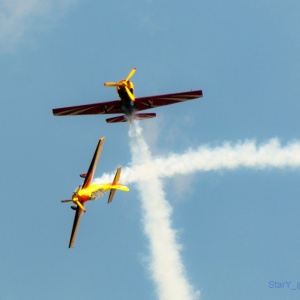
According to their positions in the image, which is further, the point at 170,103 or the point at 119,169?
the point at 119,169

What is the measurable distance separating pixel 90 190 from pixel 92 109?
918 cm

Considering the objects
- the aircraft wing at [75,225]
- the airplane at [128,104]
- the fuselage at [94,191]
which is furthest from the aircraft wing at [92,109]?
the aircraft wing at [75,225]

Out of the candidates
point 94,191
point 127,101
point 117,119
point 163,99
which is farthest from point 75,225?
point 163,99

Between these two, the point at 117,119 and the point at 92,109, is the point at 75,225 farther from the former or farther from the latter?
the point at 92,109

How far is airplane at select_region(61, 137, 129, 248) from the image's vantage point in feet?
337

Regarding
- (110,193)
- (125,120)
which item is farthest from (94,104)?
(110,193)

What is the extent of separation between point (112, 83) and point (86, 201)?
14.5m

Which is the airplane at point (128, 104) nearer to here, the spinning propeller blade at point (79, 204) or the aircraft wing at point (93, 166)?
the aircraft wing at point (93, 166)

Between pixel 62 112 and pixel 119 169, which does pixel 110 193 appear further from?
pixel 62 112

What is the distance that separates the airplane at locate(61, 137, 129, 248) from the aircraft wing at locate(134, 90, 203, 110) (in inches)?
373

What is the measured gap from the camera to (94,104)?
343 feet

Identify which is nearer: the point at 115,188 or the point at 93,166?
the point at 93,166

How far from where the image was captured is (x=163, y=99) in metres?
103

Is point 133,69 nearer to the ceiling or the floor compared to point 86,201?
nearer to the ceiling
